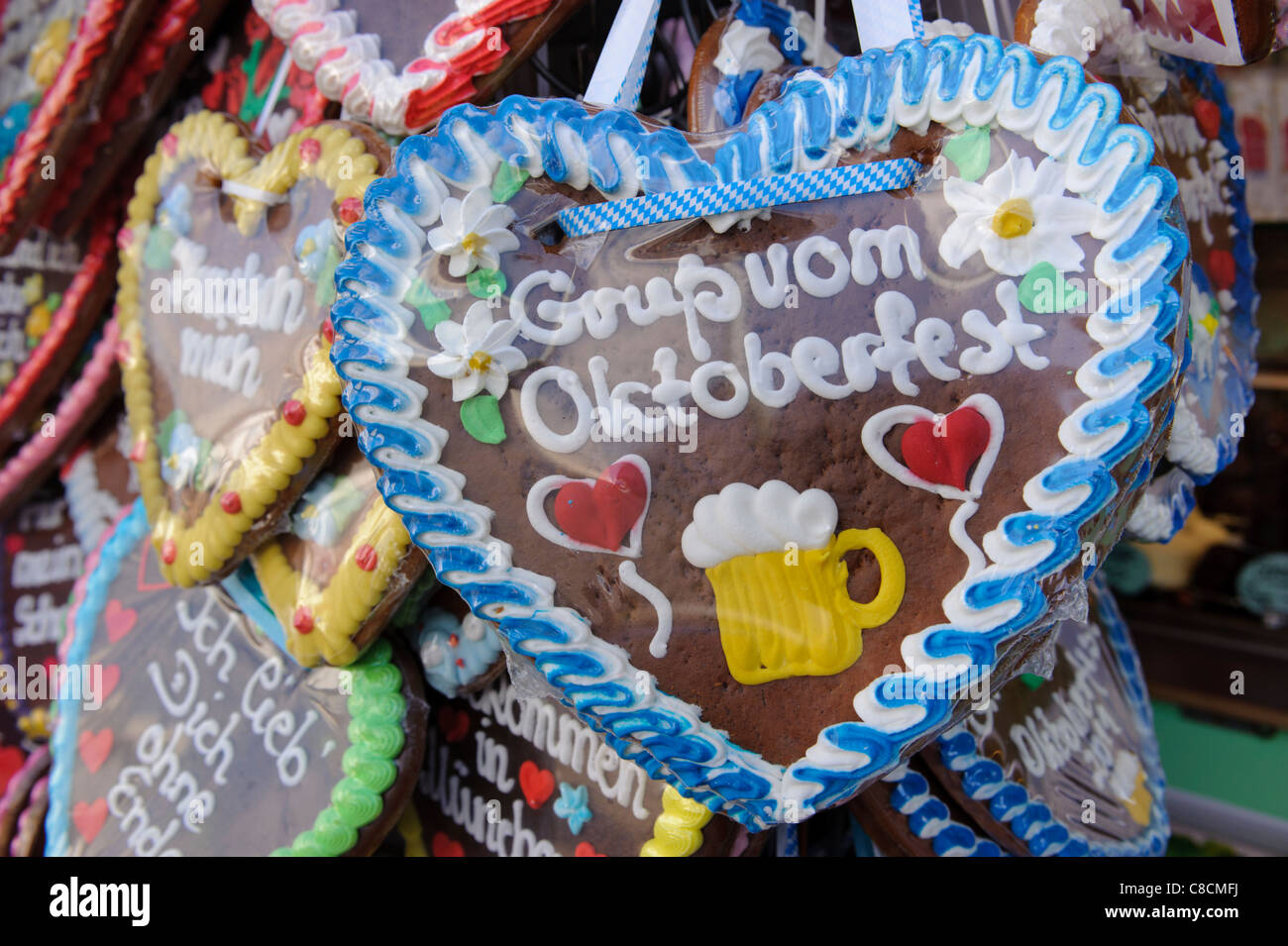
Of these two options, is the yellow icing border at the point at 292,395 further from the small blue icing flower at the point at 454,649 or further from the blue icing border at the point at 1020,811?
the blue icing border at the point at 1020,811

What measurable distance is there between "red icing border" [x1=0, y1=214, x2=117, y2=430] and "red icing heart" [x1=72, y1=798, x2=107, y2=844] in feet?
2.07

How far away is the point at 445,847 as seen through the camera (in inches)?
43.4

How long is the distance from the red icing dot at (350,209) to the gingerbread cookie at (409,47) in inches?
3.7

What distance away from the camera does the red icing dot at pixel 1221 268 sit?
1155 mm

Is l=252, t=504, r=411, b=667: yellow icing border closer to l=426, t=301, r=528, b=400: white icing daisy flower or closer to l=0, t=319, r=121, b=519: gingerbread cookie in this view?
l=426, t=301, r=528, b=400: white icing daisy flower

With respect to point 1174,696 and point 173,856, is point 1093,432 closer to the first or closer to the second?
point 173,856

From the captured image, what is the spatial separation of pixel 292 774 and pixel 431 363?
1.86ft

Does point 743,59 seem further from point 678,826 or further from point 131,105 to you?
point 131,105

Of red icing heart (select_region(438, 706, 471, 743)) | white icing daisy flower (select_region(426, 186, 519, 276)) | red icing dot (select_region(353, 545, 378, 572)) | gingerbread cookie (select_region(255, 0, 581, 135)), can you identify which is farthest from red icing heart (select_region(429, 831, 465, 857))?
gingerbread cookie (select_region(255, 0, 581, 135))

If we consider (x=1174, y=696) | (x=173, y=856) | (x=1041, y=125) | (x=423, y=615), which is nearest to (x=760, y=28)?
(x=1041, y=125)

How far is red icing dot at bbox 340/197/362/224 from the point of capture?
0.94 meters

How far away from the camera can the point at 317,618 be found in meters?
1.00

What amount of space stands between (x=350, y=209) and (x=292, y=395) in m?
0.20

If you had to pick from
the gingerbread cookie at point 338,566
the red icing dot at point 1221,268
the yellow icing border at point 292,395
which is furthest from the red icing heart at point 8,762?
the red icing dot at point 1221,268
